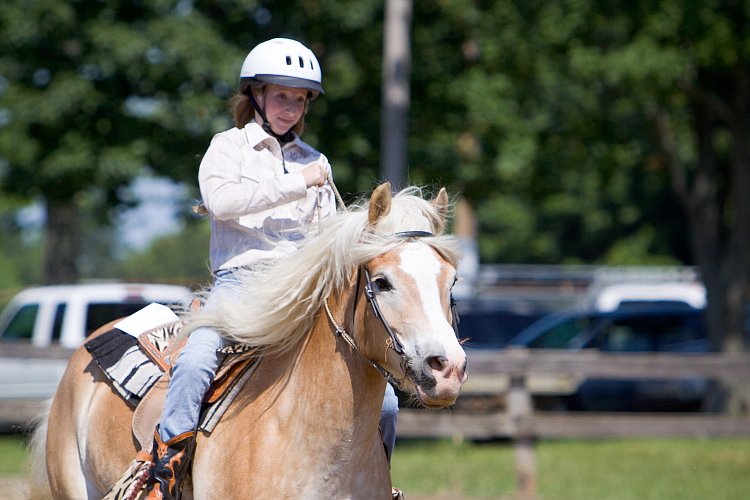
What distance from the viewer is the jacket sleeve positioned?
4340 mm

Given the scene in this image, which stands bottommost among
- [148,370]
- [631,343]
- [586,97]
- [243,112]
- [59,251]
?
[631,343]

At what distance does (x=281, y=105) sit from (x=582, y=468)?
9.24 meters

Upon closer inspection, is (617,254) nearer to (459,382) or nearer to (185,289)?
(185,289)

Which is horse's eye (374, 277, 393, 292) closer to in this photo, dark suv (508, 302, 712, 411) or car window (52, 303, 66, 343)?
car window (52, 303, 66, 343)

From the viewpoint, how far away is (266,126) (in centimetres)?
475

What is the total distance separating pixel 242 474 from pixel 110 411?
Answer: 1172 millimetres

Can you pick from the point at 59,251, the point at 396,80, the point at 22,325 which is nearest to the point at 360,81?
the point at 396,80

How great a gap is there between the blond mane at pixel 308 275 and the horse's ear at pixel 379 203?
0.02 m

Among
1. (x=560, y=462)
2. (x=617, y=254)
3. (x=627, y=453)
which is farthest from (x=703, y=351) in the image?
(x=617, y=254)

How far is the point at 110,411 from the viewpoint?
Result: 5023 millimetres

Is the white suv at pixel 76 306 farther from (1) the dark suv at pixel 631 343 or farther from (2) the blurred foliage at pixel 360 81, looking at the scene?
(1) the dark suv at pixel 631 343

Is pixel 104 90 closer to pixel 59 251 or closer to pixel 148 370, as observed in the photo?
pixel 59 251

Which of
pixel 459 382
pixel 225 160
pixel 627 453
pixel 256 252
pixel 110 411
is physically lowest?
pixel 627 453

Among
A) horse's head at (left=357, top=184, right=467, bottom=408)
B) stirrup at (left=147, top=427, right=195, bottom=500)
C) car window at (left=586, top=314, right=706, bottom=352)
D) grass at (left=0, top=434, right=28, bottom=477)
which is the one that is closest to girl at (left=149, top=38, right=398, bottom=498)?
stirrup at (left=147, top=427, right=195, bottom=500)
